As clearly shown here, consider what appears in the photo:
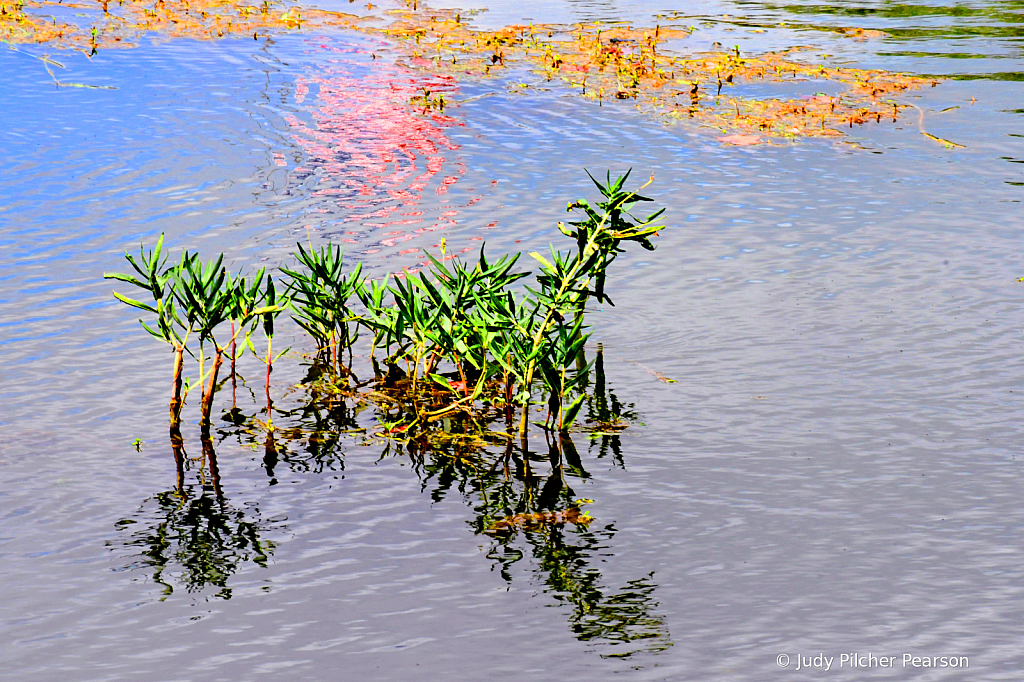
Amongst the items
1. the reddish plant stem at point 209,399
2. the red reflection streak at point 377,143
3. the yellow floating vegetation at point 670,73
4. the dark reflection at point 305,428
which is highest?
the yellow floating vegetation at point 670,73

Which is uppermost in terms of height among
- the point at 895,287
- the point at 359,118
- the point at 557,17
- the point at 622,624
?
the point at 557,17

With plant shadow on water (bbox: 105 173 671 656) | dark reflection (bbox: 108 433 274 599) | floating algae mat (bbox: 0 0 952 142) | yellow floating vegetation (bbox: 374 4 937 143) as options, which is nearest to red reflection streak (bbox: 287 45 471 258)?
floating algae mat (bbox: 0 0 952 142)

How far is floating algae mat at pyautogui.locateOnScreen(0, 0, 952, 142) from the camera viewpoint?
16578 millimetres

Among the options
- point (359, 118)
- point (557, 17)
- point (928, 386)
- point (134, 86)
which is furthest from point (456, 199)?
point (557, 17)

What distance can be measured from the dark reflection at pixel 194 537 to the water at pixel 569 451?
18 mm

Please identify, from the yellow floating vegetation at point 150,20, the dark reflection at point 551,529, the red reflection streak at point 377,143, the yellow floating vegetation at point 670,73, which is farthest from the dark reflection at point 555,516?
the yellow floating vegetation at point 150,20

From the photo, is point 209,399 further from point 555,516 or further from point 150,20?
point 150,20

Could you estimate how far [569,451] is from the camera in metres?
6.76

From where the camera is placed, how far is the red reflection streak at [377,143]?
11.9 metres

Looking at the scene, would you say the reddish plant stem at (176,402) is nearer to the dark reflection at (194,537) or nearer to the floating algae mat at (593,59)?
the dark reflection at (194,537)

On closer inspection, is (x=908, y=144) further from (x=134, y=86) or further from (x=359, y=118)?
(x=134, y=86)

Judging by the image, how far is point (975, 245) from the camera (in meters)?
10.6

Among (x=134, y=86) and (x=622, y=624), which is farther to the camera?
(x=134, y=86)

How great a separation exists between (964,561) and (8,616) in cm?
450
